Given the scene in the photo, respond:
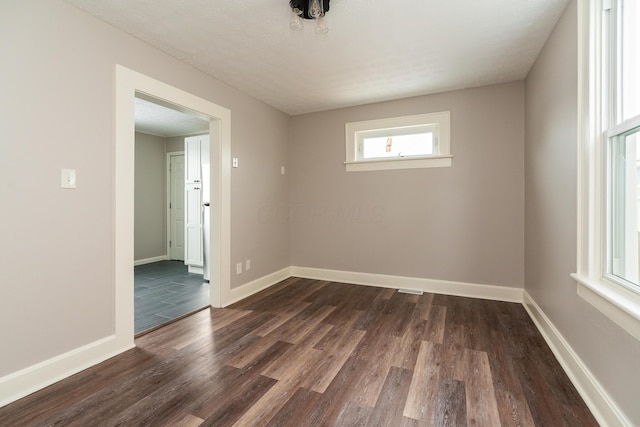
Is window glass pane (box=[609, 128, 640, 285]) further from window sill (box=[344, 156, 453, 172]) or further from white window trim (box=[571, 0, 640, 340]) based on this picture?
window sill (box=[344, 156, 453, 172])

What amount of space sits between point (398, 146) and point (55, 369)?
12.5 feet

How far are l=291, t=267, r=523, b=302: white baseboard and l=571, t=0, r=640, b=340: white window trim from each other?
5.37 feet

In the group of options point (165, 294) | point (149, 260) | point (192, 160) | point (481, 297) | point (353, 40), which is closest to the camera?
point (353, 40)

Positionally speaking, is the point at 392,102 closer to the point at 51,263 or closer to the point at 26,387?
the point at 51,263

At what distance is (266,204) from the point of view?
3.82m

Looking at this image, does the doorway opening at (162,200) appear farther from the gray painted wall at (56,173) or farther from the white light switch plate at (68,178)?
the white light switch plate at (68,178)

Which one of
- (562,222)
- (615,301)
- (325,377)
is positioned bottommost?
(325,377)

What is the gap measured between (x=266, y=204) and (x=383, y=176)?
1.60 m

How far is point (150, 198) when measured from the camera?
573 cm

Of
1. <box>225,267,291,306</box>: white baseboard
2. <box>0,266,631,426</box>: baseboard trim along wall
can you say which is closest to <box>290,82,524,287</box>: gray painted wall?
<box>0,266,631,426</box>: baseboard trim along wall

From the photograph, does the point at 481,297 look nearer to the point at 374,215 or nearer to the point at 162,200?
the point at 374,215

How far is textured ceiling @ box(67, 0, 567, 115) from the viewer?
1916mm

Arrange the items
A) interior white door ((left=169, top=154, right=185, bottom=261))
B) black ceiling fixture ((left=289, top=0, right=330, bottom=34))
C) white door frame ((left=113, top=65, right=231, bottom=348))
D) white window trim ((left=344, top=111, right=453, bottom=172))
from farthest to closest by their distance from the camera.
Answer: interior white door ((left=169, top=154, right=185, bottom=261)) < white window trim ((left=344, top=111, right=453, bottom=172)) < white door frame ((left=113, top=65, right=231, bottom=348)) < black ceiling fixture ((left=289, top=0, right=330, bottom=34))

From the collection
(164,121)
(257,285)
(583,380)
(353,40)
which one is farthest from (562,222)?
(164,121)
